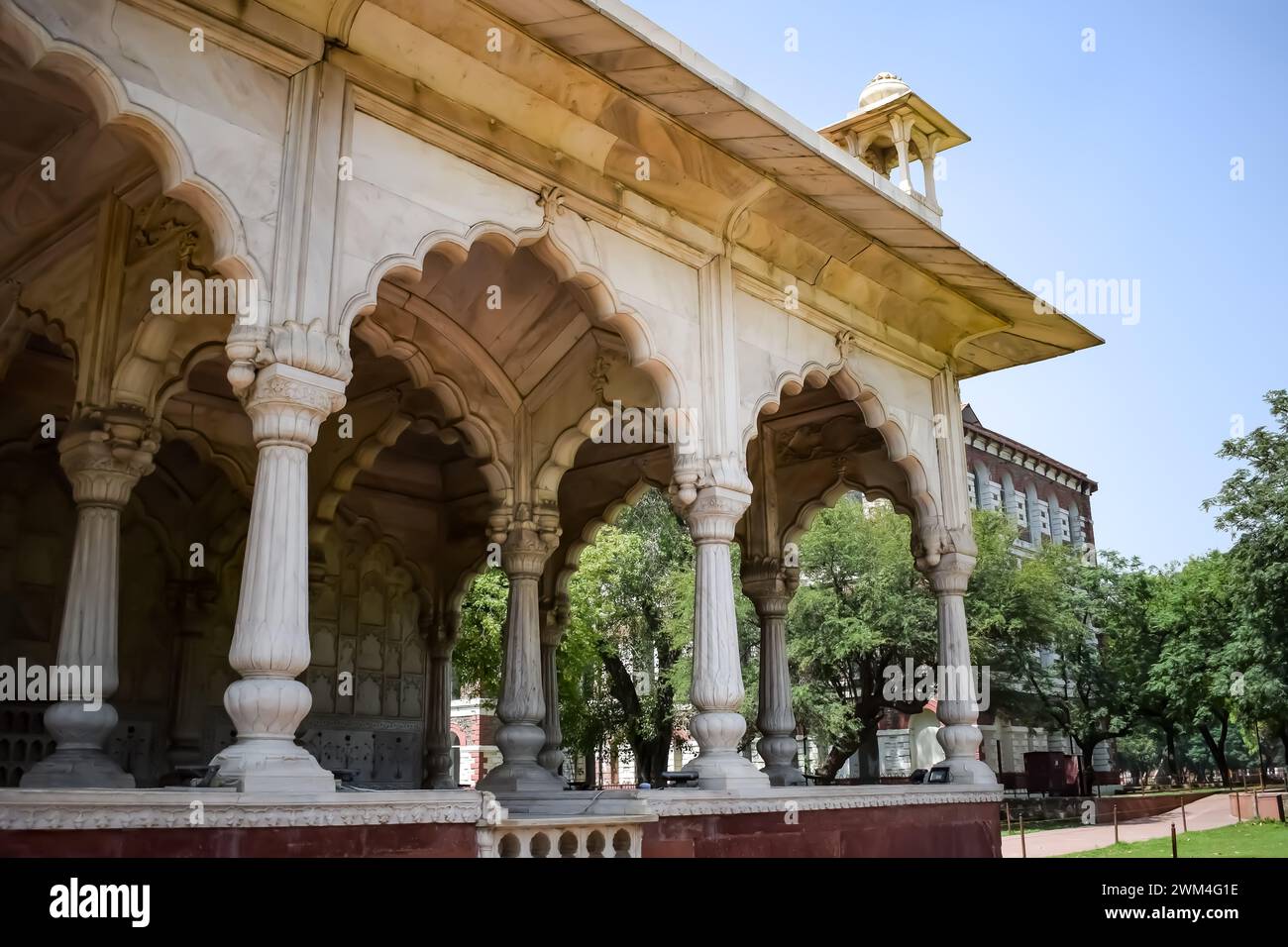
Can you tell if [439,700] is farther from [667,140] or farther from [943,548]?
[667,140]

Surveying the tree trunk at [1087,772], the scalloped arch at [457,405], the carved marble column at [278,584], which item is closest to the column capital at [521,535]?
the scalloped arch at [457,405]

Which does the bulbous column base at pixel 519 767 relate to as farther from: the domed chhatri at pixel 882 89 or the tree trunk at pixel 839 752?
the tree trunk at pixel 839 752

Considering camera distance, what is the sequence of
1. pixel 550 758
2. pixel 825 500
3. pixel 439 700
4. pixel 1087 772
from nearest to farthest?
pixel 550 758 < pixel 825 500 < pixel 439 700 < pixel 1087 772

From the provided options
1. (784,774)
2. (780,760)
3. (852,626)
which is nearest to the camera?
(784,774)

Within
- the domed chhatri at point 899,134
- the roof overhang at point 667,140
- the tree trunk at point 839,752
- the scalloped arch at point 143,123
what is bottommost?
the tree trunk at point 839,752

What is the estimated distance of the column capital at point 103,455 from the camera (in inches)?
357

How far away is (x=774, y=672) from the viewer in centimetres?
1398

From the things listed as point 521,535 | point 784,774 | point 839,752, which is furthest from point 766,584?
point 839,752

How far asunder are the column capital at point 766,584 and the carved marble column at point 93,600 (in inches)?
296

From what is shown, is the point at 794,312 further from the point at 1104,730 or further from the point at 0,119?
the point at 1104,730

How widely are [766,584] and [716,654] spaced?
535 cm

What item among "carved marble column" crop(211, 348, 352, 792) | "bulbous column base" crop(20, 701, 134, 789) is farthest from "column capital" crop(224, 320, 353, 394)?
"bulbous column base" crop(20, 701, 134, 789)
